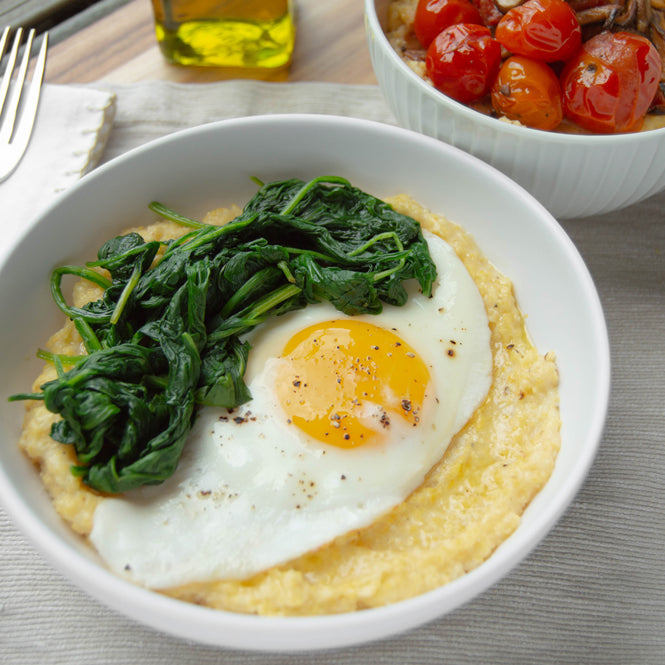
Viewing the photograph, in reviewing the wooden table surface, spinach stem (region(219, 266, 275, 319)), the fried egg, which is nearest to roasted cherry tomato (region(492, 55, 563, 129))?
the fried egg

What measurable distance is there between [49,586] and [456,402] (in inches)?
71.6

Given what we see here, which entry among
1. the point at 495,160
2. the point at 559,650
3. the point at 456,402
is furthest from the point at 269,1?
the point at 559,650

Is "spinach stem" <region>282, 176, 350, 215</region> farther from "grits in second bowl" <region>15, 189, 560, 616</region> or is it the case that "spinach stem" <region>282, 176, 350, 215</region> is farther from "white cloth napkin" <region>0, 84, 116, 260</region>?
"white cloth napkin" <region>0, 84, 116, 260</region>

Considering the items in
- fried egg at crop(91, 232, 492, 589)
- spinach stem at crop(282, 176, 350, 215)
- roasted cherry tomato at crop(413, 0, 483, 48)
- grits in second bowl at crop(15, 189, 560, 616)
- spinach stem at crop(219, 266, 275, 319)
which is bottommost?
grits in second bowl at crop(15, 189, 560, 616)

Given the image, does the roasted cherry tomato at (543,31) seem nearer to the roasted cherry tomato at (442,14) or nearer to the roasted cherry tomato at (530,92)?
the roasted cherry tomato at (530,92)

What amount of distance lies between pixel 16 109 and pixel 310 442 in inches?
107

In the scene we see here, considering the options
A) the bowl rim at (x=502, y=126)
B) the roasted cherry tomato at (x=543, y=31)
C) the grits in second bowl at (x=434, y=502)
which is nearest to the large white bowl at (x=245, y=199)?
the grits in second bowl at (x=434, y=502)

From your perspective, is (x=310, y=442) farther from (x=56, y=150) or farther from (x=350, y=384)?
(x=56, y=150)

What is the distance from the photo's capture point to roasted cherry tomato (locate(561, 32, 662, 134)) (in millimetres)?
3084

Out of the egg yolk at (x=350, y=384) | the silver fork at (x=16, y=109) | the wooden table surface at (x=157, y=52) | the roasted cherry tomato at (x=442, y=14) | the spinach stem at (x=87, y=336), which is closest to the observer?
the egg yolk at (x=350, y=384)

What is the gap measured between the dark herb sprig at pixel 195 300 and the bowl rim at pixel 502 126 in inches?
21.4

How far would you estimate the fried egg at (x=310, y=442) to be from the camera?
2500 mm

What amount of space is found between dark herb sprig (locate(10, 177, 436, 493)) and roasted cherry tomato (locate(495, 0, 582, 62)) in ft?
3.07

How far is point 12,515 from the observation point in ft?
7.77
